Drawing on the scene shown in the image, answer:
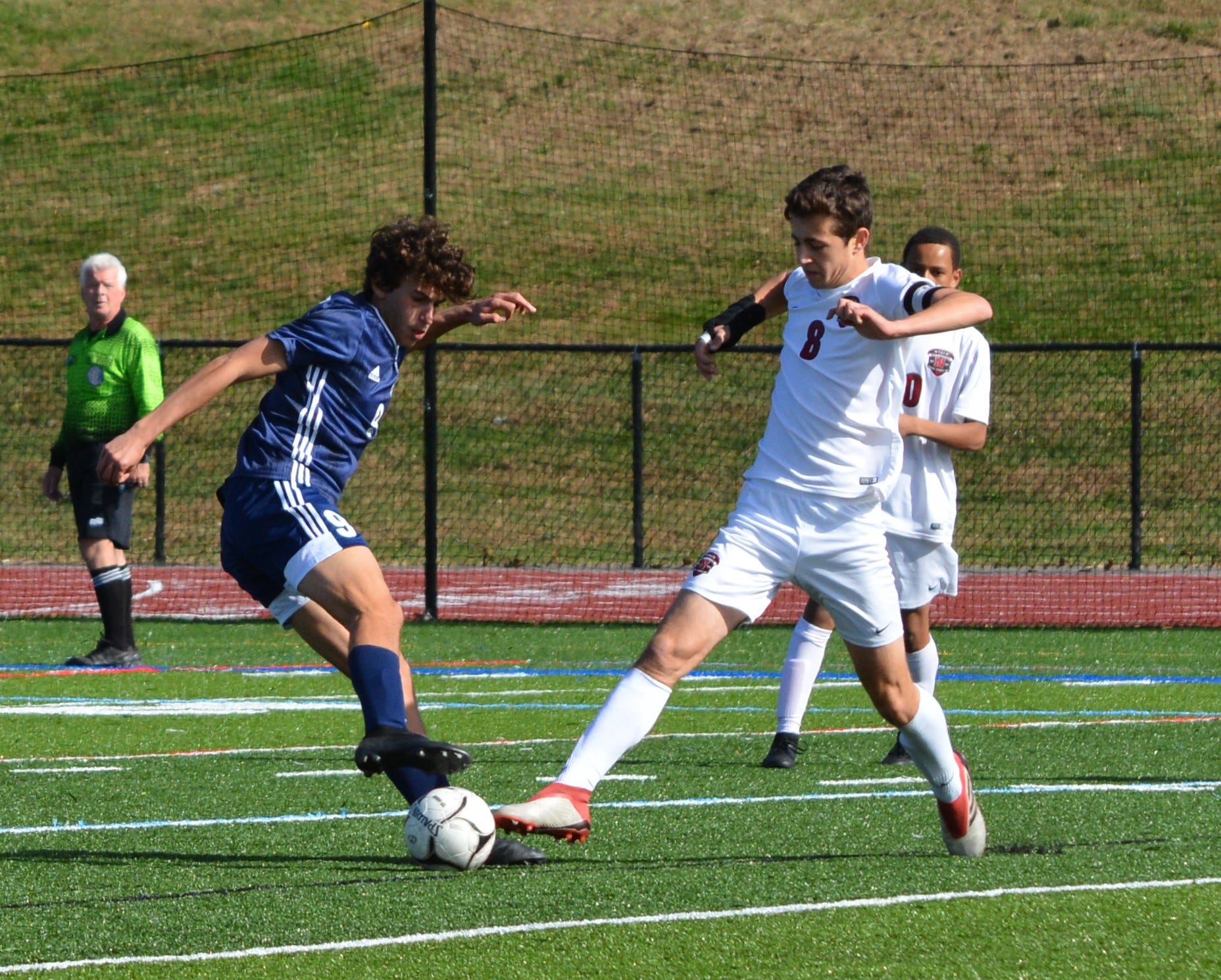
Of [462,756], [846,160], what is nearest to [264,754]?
[462,756]

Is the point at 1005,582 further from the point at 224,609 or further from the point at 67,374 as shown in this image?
the point at 67,374

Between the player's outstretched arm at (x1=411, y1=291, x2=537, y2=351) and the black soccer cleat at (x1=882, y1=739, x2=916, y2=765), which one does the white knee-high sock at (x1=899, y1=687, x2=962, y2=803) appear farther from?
the black soccer cleat at (x1=882, y1=739, x2=916, y2=765)

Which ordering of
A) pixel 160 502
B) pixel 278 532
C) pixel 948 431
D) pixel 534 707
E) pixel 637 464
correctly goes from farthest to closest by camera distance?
1. pixel 160 502
2. pixel 637 464
3. pixel 534 707
4. pixel 948 431
5. pixel 278 532

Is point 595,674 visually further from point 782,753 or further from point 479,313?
point 479,313

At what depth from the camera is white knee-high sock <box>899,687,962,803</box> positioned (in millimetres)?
5352

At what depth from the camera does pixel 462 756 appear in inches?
203

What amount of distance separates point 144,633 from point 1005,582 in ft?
25.3

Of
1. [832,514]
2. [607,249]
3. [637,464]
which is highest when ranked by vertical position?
[607,249]

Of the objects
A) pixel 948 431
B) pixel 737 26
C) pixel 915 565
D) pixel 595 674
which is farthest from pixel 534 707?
pixel 737 26

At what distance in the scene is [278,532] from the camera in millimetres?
5598

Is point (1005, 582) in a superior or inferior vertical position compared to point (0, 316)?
inferior

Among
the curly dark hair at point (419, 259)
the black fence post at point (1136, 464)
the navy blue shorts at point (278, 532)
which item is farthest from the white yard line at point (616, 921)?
the black fence post at point (1136, 464)

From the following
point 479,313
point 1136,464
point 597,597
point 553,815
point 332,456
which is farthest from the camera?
point 1136,464

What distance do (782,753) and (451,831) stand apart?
2.43m
